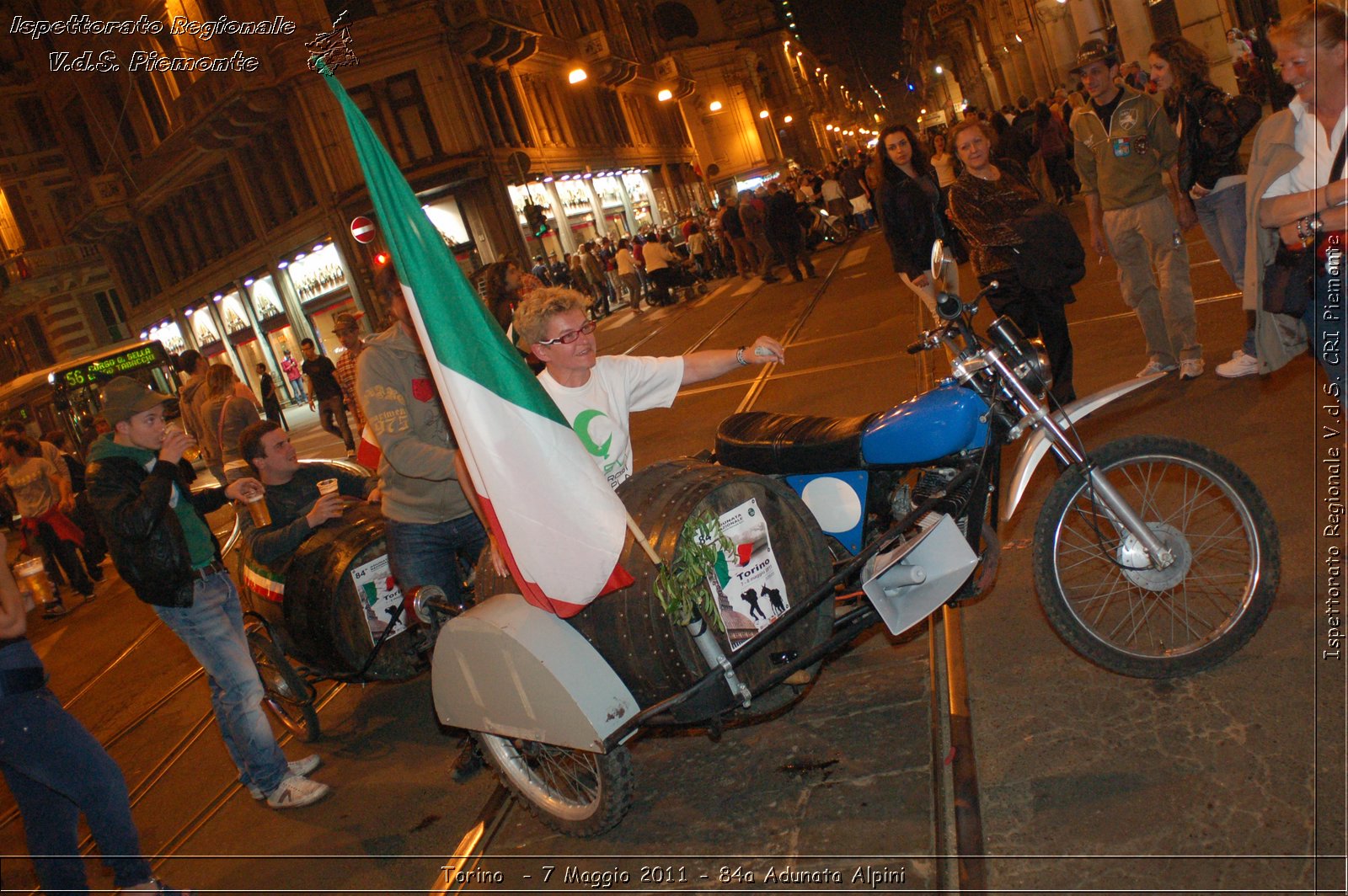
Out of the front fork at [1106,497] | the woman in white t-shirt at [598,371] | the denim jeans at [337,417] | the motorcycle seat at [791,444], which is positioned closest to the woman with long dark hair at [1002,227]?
the motorcycle seat at [791,444]

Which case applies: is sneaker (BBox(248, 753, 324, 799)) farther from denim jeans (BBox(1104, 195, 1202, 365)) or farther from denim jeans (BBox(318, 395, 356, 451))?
denim jeans (BBox(318, 395, 356, 451))

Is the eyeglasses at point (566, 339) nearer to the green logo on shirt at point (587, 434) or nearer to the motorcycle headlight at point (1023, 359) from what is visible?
the green logo on shirt at point (587, 434)

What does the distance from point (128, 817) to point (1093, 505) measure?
364 centimetres

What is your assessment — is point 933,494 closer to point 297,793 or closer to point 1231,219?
point 297,793

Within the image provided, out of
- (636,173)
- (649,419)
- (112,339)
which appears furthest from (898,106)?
(649,419)

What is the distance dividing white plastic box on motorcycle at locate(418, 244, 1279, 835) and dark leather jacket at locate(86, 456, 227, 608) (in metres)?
1.40

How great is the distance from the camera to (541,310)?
365 centimetres

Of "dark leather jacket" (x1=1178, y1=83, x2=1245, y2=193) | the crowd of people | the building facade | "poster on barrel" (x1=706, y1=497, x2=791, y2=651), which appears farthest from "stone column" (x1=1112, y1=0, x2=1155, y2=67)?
"poster on barrel" (x1=706, y1=497, x2=791, y2=651)

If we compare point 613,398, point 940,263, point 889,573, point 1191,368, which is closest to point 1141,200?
point 1191,368

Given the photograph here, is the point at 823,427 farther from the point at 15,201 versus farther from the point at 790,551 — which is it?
the point at 15,201

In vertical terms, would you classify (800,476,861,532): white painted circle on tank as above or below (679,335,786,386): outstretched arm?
below

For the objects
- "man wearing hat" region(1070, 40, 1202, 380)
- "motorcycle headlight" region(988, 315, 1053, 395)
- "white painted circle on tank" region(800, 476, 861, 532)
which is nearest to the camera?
"motorcycle headlight" region(988, 315, 1053, 395)

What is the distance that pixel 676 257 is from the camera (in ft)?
86.5

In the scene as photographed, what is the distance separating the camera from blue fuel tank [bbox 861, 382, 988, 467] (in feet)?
11.5
